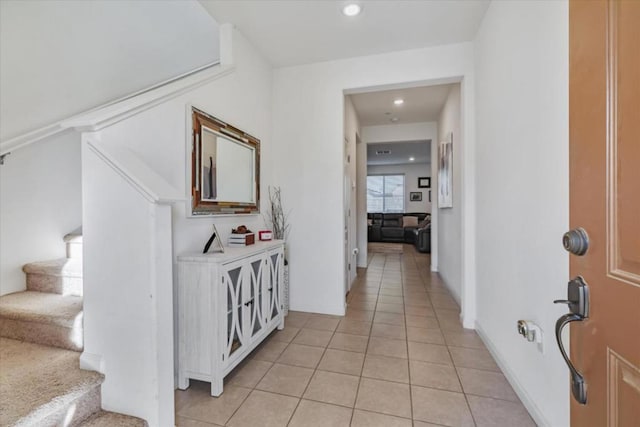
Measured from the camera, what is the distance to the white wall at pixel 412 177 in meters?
9.99

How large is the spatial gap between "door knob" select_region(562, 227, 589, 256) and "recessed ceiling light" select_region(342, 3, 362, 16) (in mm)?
2202

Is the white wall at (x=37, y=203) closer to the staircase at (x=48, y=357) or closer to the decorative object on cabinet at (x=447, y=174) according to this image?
the staircase at (x=48, y=357)

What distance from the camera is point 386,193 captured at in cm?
1046

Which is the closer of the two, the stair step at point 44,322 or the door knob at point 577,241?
the door knob at point 577,241

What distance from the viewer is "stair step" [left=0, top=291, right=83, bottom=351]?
1.50 m

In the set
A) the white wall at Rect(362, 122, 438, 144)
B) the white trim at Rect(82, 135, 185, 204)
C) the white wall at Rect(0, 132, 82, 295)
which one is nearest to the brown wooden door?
the white trim at Rect(82, 135, 185, 204)

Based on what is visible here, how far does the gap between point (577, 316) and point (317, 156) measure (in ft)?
8.35

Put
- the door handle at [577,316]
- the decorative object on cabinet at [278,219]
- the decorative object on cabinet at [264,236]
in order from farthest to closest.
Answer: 1. the decorative object on cabinet at [278,219]
2. the decorative object on cabinet at [264,236]
3. the door handle at [577,316]

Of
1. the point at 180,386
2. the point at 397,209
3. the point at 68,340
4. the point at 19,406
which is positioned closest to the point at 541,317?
the point at 180,386

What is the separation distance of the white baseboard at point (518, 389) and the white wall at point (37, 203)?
3272 millimetres

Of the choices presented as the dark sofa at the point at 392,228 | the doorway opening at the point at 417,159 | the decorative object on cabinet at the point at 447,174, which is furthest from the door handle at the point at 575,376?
the dark sofa at the point at 392,228

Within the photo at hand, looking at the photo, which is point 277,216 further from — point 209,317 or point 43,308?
point 43,308

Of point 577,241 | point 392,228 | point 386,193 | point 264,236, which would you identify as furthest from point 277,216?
point 386,193

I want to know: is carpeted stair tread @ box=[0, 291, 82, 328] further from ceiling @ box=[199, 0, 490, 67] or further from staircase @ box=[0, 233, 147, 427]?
ceiling @ box=[199, 0, 490, 67]
